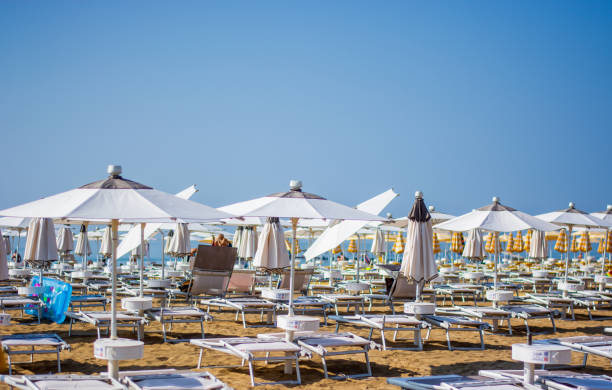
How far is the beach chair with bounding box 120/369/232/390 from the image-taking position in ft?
15.0

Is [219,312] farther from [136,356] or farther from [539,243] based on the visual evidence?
[539,243]

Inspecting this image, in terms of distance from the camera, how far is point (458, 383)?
4.79 meters

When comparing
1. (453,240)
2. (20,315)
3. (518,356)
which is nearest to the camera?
(518,356)

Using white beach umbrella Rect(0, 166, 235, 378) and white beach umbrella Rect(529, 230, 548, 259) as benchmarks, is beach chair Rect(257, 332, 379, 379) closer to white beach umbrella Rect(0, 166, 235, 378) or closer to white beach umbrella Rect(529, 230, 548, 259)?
white beach umbrella Rect(0, 166, 235, 378)

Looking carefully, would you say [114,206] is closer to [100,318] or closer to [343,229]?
[100,318]

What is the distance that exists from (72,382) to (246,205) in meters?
2.94

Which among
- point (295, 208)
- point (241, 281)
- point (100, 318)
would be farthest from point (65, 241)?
point (295, 208)

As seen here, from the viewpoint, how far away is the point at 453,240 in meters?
18.9

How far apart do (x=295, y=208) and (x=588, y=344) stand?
3135 millimetres

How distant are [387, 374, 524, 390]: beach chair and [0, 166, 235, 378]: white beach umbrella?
6.60 ft

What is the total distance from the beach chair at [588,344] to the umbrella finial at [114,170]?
4.00 m

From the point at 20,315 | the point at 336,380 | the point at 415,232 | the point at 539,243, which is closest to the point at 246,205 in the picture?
the point at 336,380

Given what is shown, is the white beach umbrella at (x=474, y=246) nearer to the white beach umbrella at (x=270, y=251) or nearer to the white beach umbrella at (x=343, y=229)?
the white beach umbrella at (x=343, y=229)

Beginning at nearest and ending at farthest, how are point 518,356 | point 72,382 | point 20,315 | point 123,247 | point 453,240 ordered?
point 72,382, point 518,356, point 20,315, point 123,247, point 453,240
